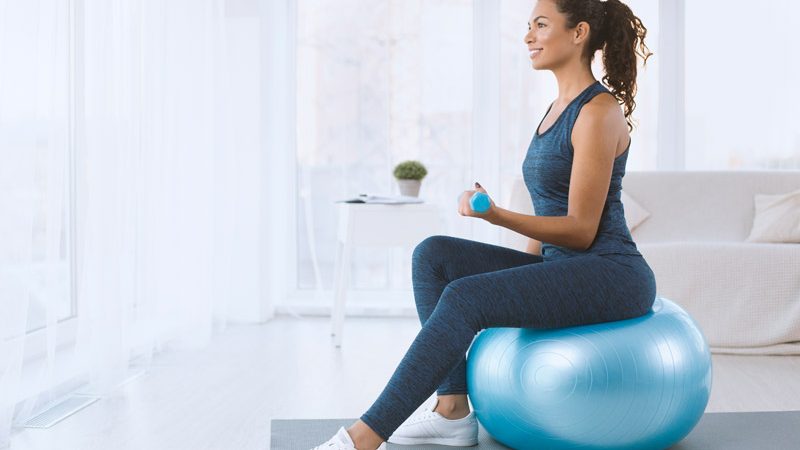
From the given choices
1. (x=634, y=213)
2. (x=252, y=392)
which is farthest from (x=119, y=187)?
(x=634, y=213)

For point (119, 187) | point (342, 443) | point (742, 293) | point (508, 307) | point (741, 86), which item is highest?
point (741, 86)

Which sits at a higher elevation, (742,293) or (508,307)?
(508,307)

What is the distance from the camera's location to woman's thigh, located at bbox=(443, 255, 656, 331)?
1785mm

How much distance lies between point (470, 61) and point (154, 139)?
1800 millimetres

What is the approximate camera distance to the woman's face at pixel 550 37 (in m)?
1.95

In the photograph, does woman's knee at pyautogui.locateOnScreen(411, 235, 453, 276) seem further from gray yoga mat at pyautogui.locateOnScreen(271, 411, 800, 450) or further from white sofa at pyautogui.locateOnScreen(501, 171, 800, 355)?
white sofa at pyautogui.locateOnScreen(501, 171, 800, 355)

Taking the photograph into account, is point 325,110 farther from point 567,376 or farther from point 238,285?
point 567,376

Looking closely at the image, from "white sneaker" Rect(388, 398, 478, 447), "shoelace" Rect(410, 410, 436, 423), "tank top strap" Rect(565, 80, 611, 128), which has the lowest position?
"white sneaker" Rect(388, 398, 478, 447)

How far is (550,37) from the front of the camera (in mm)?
1958

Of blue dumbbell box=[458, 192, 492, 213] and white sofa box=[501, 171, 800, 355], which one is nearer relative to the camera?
blue dumbbell box=[458, 192, 492, 213]

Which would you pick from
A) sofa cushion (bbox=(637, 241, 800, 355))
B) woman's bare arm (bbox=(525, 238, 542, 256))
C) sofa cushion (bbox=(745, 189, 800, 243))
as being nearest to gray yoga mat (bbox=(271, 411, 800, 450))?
woman's bare arm (bbox=(525, 238, 542, 256))

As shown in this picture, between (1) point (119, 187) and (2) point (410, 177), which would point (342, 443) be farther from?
(2) point (410, 177)

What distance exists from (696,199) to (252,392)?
2.17 meters

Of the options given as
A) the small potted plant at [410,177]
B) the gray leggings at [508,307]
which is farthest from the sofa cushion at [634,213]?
the gray leggings at [508,307]
